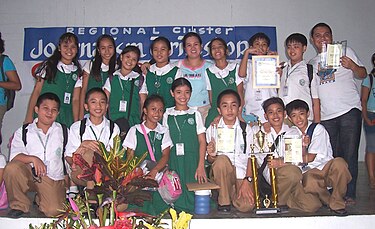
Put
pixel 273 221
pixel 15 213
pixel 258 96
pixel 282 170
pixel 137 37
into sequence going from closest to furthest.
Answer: pixel 273 221 → pixel 15 213 → pixel 282 170 → pixel 258 96 → pixel 137 37

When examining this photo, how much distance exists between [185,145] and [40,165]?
1.24 m

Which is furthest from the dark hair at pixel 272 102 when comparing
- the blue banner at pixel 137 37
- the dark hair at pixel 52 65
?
the blue banner at pixel 137 37

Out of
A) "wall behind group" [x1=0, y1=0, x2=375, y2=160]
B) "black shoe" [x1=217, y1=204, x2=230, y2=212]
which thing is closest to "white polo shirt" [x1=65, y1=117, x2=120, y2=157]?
"black shoe" [x1=217, y1=204, x2=230, y2=212]

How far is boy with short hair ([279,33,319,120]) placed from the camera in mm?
4590

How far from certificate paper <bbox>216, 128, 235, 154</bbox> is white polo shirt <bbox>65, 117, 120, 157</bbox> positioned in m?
0.89

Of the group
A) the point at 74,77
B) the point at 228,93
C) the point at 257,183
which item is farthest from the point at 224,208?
the point at 74,77

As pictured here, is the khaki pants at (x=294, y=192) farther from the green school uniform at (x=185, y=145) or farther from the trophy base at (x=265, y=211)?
the green school uniform at (x=185, y=145)

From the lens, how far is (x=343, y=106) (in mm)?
4480

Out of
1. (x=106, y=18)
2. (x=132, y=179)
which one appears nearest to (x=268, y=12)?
(x=106, y=18)

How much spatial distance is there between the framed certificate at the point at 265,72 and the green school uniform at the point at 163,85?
816 mm

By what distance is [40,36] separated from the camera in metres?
6.51

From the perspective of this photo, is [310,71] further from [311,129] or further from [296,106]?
[311,129]

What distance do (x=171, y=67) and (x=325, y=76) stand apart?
1.42m

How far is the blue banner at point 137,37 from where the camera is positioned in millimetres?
6508
